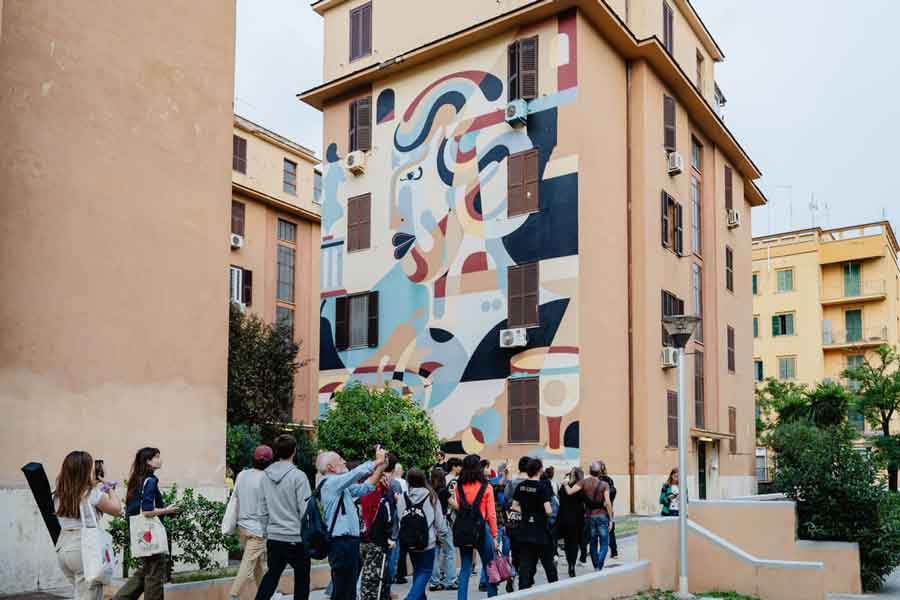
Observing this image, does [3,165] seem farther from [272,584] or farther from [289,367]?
[289,367]

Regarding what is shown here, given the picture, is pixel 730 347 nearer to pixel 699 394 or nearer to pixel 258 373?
pixel 699 394

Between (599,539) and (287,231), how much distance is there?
27.9m

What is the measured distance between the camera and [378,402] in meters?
22.5

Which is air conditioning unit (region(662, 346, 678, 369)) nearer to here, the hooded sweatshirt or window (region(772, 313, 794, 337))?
the hooded sweatshirt

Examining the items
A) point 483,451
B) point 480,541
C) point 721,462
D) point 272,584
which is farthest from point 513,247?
point 272,584

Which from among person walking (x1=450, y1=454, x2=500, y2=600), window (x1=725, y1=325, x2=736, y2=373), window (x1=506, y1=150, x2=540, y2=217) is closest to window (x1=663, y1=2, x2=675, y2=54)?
window (x1=506, y1=150, x2=540, y2=217)

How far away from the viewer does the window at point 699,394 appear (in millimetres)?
31375

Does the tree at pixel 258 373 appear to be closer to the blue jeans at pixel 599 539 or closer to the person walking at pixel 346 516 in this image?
the blue jeans at pixel 599 539

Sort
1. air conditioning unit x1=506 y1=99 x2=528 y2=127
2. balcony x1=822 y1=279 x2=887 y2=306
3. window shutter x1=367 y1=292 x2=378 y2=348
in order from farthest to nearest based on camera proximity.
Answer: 1. balcony x1=822 y1=279 x2=887 y2=306
2. window shutter x1=367 y1=292 x2=378 y2=348
3. air conditioning unit x1=506 y1=99 x2=528 y2=127

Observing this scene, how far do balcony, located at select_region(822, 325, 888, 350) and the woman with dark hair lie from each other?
5160 centimetres

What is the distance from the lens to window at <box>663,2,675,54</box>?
30953 mm

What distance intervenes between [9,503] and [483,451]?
52.8 ft

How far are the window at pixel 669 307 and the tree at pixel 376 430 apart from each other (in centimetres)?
916

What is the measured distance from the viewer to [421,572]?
1009 cm
